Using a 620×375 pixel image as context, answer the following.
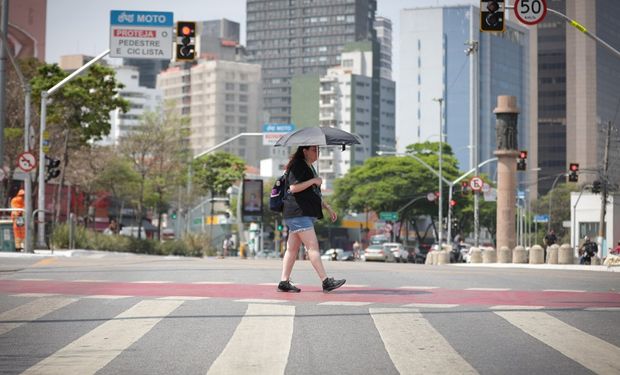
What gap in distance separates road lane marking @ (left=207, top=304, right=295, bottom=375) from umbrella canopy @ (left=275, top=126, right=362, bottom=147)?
9.08 ft

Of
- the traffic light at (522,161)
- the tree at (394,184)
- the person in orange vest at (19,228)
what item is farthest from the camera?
the tree at (394,184)

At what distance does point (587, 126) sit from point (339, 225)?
6828 cm

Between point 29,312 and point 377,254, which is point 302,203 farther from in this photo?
point 377,254

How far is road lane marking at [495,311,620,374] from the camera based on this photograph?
8161 mm

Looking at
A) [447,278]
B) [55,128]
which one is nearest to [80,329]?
[447,278]

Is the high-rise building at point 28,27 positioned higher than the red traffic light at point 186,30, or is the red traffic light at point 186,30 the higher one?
the high-rise building at point 28,27

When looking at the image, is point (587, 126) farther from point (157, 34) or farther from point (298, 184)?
point (298, 184)

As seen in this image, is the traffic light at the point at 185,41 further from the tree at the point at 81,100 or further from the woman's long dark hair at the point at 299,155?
the tree at the point at 81,100

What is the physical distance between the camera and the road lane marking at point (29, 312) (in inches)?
404

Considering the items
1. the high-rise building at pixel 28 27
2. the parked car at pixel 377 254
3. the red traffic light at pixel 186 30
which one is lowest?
the parked car at pixel 377 254

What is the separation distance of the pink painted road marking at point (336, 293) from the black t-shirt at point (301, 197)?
3.47 ft

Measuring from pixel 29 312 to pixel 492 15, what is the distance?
15777 millimetres

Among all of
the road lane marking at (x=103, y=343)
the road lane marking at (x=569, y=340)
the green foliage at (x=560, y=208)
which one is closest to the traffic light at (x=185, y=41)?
the road lane marking at (x=103, y=343)

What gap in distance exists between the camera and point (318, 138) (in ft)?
45.3
